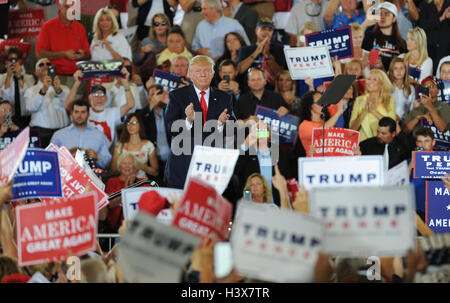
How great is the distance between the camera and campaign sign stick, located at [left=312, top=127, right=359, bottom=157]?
26.0 ft

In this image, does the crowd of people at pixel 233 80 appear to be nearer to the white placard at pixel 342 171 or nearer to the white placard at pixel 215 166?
the white placard at pixel 215 166

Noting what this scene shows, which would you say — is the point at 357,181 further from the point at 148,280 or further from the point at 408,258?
the point at 148,280

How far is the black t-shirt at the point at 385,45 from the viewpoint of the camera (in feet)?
33.0

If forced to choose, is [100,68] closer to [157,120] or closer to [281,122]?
[157,120]

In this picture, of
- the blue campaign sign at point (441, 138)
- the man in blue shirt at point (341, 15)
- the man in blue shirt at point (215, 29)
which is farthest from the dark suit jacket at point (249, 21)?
the blue campaign sign at point (441, 138)

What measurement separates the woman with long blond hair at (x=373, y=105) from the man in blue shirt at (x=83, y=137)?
2580 mm

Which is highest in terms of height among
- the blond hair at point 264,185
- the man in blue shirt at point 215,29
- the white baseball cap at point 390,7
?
the white baseball cap at point 390,7

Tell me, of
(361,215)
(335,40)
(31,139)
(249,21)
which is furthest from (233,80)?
(361,215)

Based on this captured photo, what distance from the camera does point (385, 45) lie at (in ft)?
33.2

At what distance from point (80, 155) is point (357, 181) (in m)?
2.94

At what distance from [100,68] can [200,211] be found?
17.1 ft

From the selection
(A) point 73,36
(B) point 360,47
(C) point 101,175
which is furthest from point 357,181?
(A) point 73,36

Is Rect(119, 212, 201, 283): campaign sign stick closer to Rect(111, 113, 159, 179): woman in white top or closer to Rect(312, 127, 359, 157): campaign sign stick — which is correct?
Rect(312, 127, 359, 157): campaign sign stick

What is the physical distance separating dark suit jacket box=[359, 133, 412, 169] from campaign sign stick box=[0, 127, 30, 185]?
447cm
